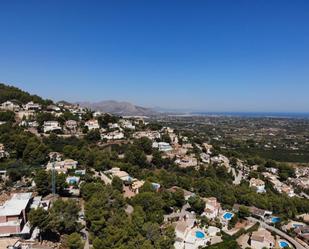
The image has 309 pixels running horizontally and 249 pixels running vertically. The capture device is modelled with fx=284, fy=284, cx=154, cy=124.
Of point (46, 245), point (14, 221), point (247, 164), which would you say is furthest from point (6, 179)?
point (247, 164)

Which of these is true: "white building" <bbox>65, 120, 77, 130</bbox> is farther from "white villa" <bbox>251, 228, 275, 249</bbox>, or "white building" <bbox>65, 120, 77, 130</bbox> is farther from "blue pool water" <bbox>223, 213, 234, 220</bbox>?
"white villa" <bbox>251, 228, 275, 249</bbox>

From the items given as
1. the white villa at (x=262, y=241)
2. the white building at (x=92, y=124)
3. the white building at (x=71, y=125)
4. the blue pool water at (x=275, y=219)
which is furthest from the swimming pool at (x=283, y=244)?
the white building at (x=71, y=125)

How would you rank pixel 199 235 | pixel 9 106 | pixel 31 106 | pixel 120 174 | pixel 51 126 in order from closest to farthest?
pixel 199 235
pixel 120 174
pixel 51 126
pixel 9 106
pixel 31 106

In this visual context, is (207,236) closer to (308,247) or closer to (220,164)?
(308,247)

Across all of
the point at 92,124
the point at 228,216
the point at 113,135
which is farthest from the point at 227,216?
the point at 92,124

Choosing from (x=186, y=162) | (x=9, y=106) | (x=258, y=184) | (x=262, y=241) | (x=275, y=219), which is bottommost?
(x=275, y=219)

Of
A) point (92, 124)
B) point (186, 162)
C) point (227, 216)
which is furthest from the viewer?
point (92, 124)

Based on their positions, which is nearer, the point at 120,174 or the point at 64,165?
the point at 64,165

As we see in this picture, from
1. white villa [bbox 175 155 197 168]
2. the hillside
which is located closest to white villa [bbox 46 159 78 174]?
white villa [bbox 175 155 197 168]

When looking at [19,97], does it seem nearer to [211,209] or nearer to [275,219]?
[211,209]
